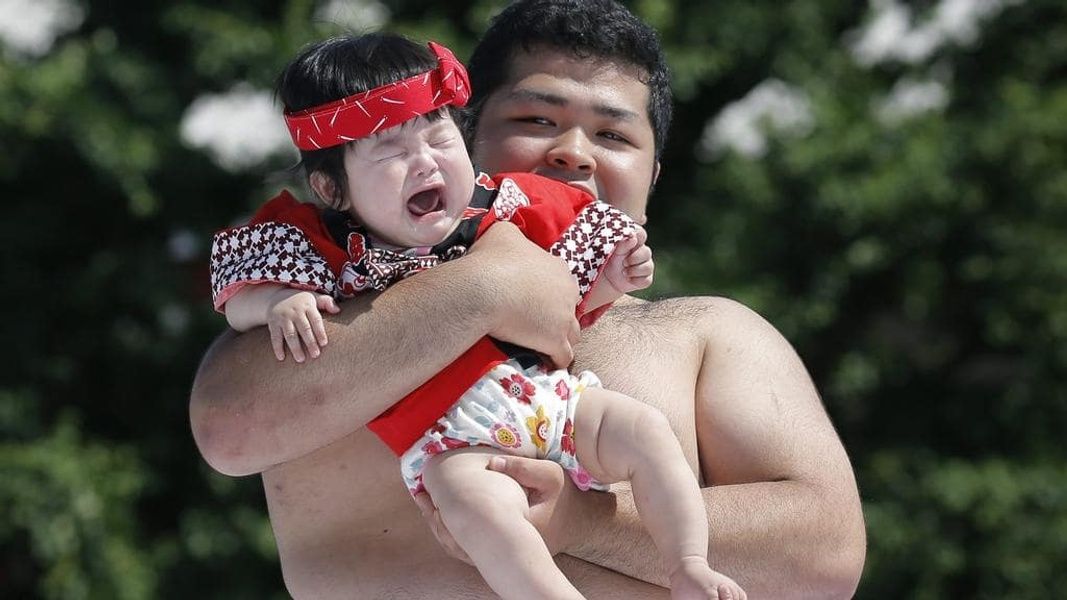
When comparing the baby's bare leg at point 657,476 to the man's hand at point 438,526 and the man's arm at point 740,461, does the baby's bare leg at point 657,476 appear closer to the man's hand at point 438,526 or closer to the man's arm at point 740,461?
the man's arm at point 740,461

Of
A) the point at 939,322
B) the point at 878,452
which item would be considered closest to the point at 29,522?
the point at 878,452

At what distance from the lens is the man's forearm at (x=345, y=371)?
7.24ft

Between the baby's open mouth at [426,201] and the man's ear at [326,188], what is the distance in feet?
0.37

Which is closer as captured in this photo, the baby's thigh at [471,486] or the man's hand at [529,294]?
the baby's thigh at [471,486]

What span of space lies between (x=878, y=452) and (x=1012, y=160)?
1.58 metres

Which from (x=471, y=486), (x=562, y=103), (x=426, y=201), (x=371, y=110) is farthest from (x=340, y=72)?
(x=562, y=103)

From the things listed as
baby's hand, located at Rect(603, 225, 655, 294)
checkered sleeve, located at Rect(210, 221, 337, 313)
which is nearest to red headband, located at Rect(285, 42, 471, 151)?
checkered sleeve, located at Rect(210, 221, 337, 313)

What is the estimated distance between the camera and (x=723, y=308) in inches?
111

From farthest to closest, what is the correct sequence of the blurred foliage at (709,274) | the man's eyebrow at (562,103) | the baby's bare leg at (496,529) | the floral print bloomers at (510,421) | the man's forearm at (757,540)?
the blurred foliage at (709,274) < the man's eyebrow at (562,103) < the man's forearm at (757,540) < the floral print bloomers at (510,421) < the baby's bare leg at (496,529)

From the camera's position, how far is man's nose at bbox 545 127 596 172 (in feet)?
9.06

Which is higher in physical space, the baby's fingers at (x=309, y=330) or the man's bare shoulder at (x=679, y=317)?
the baby's fingers at (x=309, y=330)

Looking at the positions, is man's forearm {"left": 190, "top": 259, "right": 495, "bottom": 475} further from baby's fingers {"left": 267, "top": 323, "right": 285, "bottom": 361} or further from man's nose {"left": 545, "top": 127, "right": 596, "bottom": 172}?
man's nose {"left": 545, "top": 127, "right": 596, "bottom": 172}

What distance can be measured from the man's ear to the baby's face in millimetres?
26

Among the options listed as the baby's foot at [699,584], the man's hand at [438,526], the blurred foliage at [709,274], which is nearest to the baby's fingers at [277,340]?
the man's hand at [438,526]
